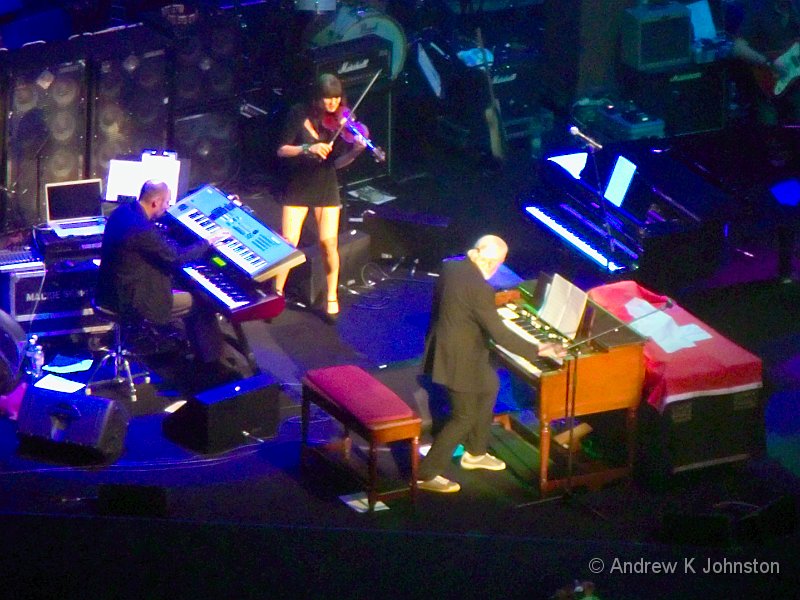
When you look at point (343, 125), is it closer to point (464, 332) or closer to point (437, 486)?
point (464, 332)

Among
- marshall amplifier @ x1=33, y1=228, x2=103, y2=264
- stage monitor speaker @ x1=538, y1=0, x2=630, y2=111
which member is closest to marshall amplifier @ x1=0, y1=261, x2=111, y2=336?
marshall amplifier @ x1=33, y1=228, x2=103, y2=264

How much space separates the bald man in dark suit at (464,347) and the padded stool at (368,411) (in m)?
0.24

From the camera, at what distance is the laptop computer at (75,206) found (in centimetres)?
952

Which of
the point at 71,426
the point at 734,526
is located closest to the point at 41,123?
the point at 71,426

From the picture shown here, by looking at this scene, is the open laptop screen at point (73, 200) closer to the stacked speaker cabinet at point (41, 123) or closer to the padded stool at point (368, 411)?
the stacked speaker cabinet at point (41, 123)

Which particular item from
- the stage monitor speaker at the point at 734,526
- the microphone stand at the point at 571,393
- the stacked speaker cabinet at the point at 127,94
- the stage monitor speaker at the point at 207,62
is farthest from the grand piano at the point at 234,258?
the stage monitor speaker at the point at 734,526

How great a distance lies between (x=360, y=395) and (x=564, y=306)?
126 cm

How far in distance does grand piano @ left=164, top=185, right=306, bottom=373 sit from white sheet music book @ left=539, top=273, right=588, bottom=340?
5.47 feet

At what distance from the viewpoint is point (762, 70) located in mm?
12609

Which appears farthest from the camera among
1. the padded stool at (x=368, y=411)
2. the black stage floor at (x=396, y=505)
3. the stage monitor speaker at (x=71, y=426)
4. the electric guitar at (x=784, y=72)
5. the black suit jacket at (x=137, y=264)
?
the electric guitar at (x=784, y=72)

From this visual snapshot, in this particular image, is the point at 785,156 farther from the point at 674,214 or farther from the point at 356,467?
the point at 356,467

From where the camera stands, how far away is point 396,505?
7.76m

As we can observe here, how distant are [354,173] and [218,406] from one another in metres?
4.15

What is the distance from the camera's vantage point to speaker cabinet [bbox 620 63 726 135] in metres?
13.2
